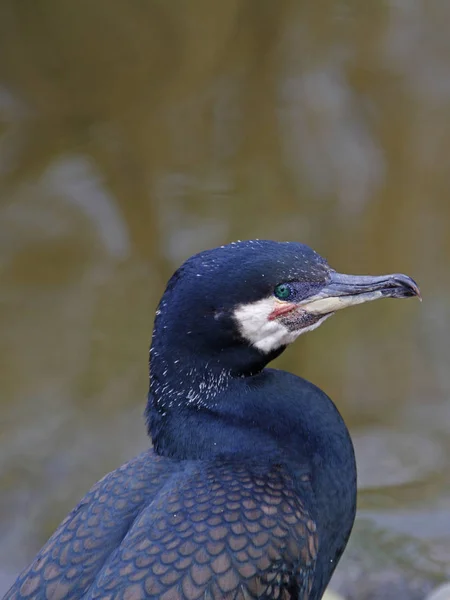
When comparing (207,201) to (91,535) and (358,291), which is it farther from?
(91,535)

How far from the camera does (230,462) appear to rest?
2.32 metres

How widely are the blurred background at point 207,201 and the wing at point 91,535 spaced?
2.31 m

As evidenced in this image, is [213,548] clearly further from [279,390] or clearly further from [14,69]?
[14,69]

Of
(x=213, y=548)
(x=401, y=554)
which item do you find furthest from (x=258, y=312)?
(x=401, y=554)

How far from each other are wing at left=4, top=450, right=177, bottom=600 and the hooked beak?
617 mm

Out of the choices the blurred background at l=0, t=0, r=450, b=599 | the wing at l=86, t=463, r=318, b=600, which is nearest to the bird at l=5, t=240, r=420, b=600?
the wing at l=86, t=463, r=318, b=600

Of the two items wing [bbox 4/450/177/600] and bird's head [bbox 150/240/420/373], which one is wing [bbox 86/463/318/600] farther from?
bird's head [bbox 150/240/420/373]

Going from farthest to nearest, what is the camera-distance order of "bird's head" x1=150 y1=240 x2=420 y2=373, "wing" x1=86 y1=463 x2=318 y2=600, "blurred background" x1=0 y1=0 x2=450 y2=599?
"blurred background" x1=0 y1=0 x2=450 y2=599
"bird's head" x1=150 y1=240 x2=420 y2=373
"wing" x1=86 y1=463 x2=318 y2=600

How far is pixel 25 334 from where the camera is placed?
4.77 m

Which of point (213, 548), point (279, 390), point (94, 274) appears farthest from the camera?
point (94, 274)

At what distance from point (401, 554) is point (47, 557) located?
2418mm

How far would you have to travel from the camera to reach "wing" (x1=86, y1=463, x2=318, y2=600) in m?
2.03

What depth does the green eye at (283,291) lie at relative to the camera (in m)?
2.32

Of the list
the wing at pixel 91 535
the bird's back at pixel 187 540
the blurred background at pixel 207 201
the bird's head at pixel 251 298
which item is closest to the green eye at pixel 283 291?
the bird's head at pixel 251 298
